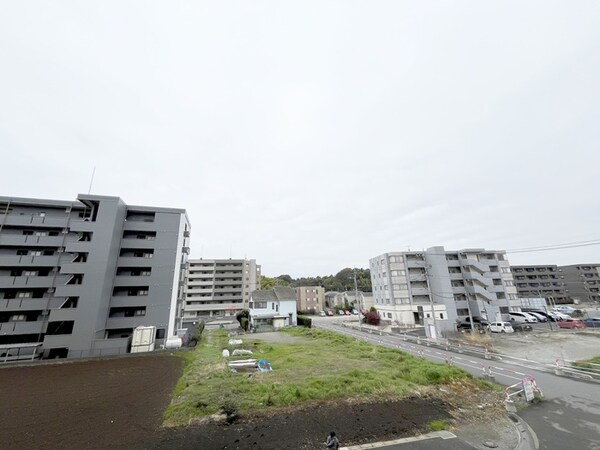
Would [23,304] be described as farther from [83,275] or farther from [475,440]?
[475,440]

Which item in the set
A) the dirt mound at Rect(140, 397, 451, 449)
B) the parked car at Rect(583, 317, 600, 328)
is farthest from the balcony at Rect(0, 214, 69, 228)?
the parked car at Rect(583, 317, 600, 328)

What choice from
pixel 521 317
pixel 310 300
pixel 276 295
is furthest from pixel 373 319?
pixel 310 300

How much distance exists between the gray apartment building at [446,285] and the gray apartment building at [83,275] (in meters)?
37.0

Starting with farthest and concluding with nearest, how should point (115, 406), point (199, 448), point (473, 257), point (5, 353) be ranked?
point (473, 257)
point (5, 353)
point (115, 406)
point (199, 448)

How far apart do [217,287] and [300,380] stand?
61.0 m

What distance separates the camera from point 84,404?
13.7m

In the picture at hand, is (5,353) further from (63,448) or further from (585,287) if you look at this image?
(585,287)

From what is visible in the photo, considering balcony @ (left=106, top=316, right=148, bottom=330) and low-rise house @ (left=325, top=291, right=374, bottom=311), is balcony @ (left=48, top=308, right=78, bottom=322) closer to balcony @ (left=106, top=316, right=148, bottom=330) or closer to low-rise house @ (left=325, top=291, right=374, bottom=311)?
balcony @ (left=106, top=316, right=148, bottom=330)

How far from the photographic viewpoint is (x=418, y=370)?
55.2 ft

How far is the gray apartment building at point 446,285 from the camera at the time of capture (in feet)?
142

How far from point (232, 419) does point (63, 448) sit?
6.08 meters

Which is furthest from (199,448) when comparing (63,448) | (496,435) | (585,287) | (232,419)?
(585,287)

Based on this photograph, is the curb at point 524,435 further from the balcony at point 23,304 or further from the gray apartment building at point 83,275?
the balcony at point 23,304

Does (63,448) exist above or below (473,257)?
below
